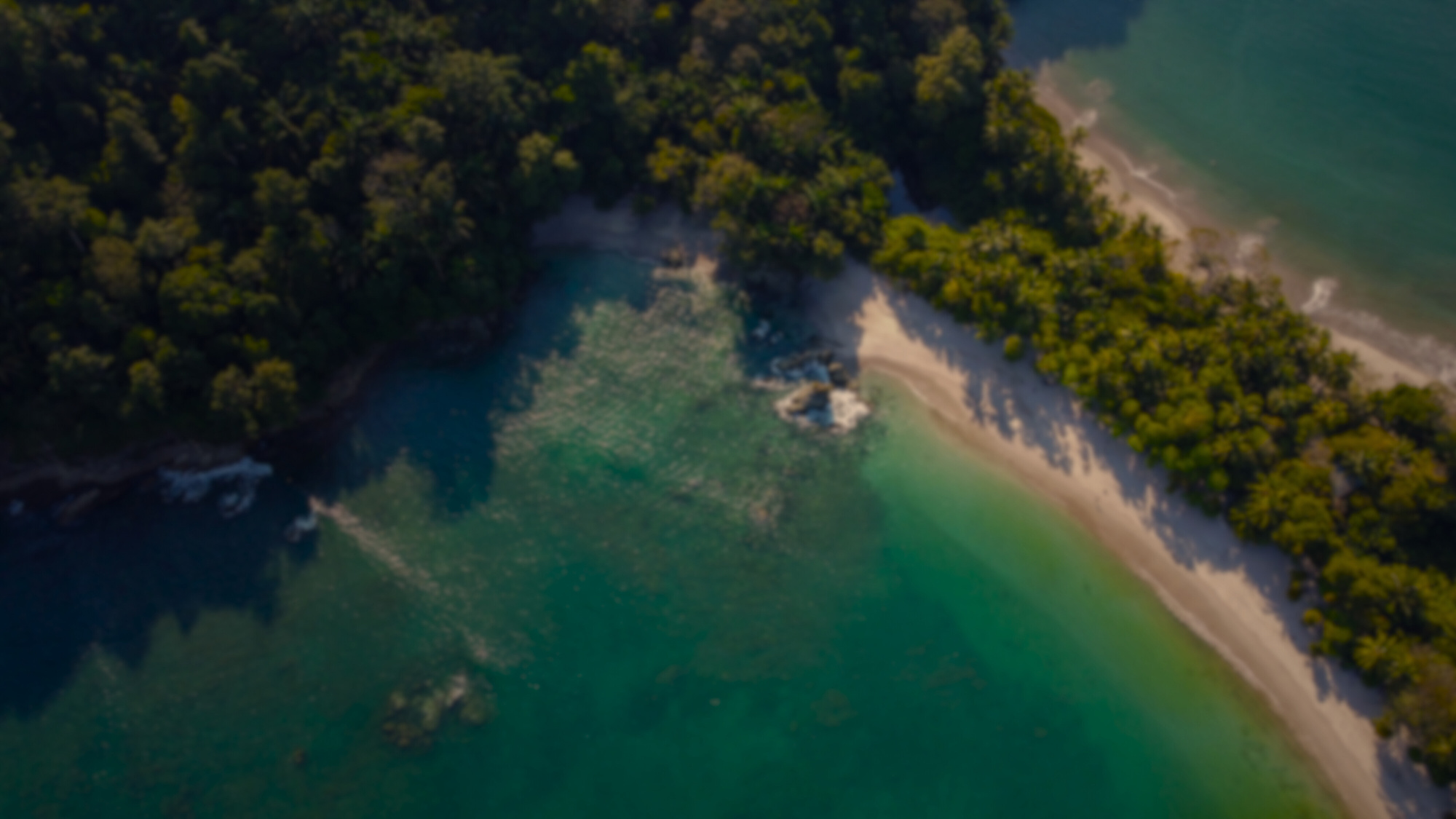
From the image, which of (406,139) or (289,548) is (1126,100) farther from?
(289,548)

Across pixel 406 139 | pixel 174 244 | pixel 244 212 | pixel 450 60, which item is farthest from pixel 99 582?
pixel 450 60

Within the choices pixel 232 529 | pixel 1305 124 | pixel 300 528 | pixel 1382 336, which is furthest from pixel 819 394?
pixel 1305 124

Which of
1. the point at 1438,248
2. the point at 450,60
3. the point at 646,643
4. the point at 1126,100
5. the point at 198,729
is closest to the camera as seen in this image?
the point at 198,729

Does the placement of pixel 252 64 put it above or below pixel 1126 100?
below

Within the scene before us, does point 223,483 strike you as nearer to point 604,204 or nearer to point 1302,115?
point 604,204

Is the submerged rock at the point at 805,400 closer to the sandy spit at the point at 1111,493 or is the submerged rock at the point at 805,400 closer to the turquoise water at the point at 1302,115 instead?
the sandy spit at the point at 1111,493
